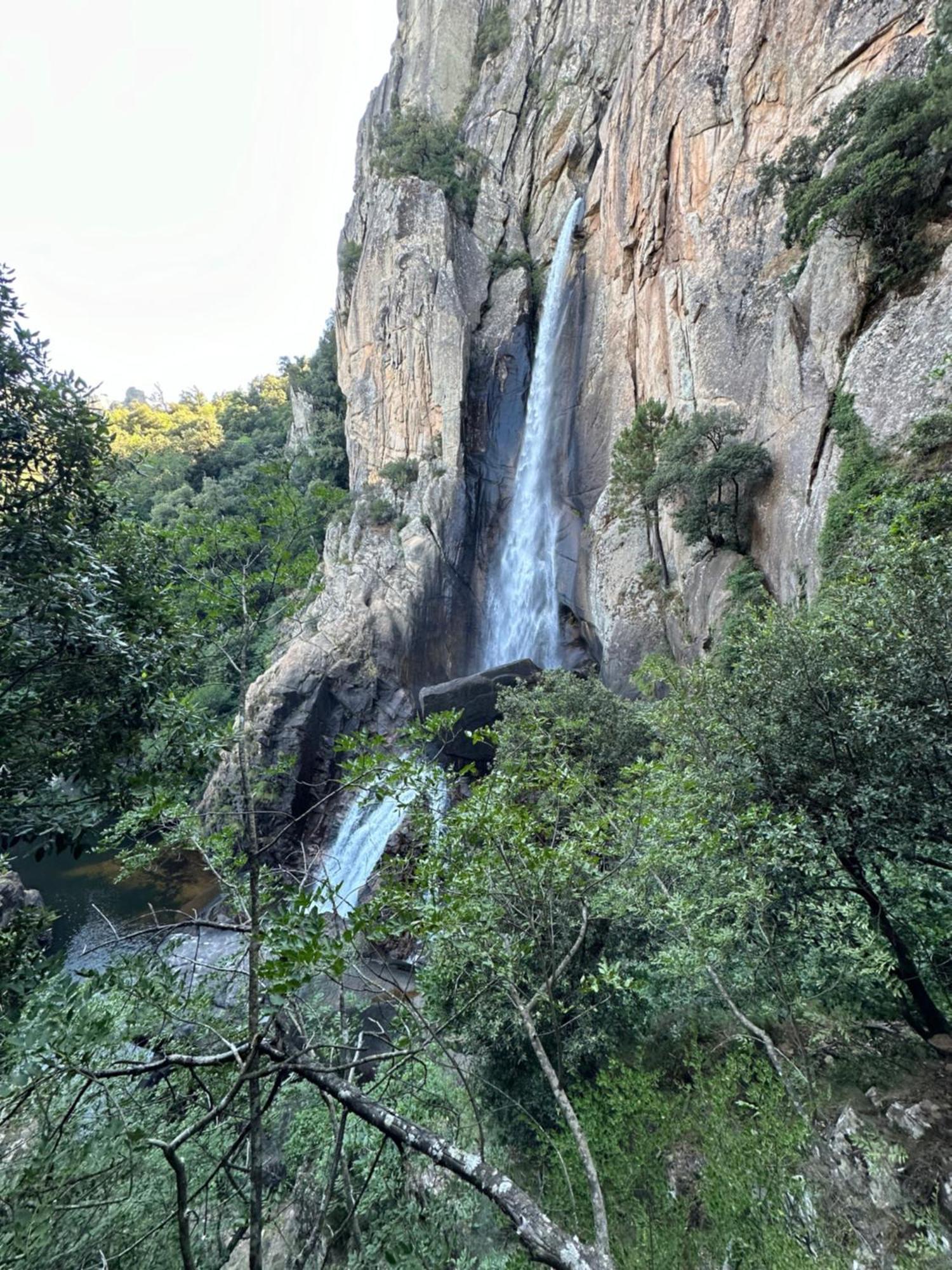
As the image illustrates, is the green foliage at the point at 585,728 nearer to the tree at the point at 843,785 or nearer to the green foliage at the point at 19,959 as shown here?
the tree at the point at 843,785

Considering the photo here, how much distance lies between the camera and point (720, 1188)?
3.75 metres

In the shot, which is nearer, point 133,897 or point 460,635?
point 133,897

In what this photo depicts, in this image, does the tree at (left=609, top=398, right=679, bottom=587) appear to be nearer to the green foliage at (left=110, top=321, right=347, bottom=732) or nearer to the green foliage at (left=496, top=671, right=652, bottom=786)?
the green foliage at (left=496, top=671, right=652, bottom=786)

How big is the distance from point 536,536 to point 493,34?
28400 mm

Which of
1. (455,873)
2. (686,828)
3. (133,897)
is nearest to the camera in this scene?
(455,873)

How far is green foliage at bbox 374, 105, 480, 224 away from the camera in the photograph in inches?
1028

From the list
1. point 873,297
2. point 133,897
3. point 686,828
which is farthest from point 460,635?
point 686,828

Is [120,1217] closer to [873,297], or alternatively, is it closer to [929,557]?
[929,557]

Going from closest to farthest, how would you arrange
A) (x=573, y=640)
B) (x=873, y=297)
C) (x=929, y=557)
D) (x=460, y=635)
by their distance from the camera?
(x=929, y=557), (x=873, y=297), (x=573, y=640), (x=460, y=635)

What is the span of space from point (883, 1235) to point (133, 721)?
19.5 ft

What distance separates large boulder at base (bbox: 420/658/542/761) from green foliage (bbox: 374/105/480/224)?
2247 cm

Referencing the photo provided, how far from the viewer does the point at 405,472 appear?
24.3 meters

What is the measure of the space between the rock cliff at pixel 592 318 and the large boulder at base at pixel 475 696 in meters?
2.82

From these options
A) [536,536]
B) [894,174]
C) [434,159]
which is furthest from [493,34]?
[894,174]
